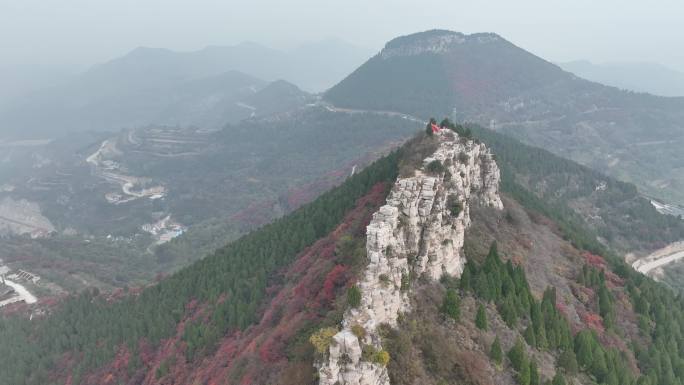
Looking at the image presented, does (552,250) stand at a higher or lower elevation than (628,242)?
higher

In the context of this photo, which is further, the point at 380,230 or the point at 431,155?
the point at 431,155

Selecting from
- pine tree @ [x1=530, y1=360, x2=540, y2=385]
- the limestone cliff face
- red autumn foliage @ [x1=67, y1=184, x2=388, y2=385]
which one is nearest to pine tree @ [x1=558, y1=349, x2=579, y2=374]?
pine tree @ [x1=530, y1=360, x2=540, y2=385]

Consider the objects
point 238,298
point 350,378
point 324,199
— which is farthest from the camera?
point 324,199

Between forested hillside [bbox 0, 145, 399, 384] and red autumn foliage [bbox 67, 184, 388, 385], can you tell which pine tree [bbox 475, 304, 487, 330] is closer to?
red autumn foliage [bbox 67, 184, 388, 385]

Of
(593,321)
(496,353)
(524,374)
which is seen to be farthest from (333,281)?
(593,321)

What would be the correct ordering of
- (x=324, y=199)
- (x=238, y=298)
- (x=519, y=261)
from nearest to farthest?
(x=519, y=261)
(x=238, y=298)
(x=324, y=199)

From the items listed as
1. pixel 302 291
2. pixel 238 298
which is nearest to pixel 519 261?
pixel 302 291

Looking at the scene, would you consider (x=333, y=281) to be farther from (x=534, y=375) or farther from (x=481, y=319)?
(x=534, y=375)

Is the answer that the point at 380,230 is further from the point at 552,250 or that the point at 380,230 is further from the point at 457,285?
the point at 552,250

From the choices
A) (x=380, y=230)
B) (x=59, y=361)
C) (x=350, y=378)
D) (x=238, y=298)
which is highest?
(x=380, y=230)
